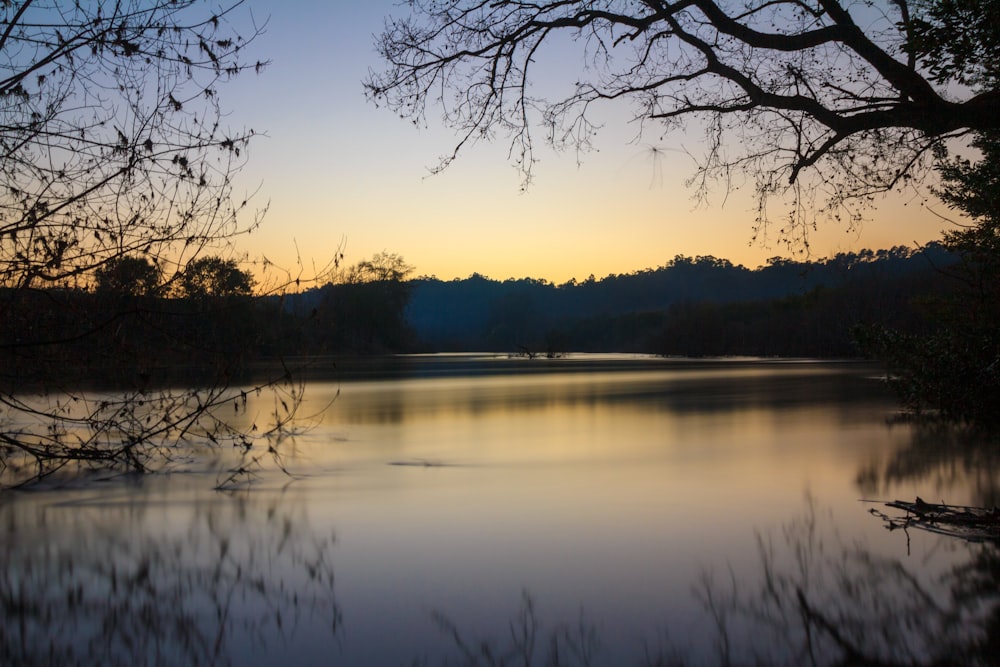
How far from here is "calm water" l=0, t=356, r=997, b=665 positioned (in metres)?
3.77

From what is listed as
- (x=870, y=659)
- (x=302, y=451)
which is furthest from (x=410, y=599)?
(x=302, y=451)

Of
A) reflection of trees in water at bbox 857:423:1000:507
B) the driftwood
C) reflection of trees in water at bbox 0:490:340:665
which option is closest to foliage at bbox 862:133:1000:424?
reflection of trees in water at bbox 857:423:1000:507

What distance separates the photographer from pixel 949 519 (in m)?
5.73

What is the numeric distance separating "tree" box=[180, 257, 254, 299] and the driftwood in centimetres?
529

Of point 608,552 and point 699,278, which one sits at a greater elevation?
point 699,278

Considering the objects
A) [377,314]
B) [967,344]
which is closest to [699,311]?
[377,314]

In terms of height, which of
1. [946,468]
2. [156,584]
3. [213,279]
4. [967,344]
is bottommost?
[946,468]

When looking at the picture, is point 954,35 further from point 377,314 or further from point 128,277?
point 377,314

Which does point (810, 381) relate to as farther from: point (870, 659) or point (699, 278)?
point (699, 278)

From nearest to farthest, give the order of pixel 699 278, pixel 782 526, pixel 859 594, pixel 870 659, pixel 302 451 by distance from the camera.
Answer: pixel 870 659 < pixel 859 594 < pixel 782 526 < pixel 302 451 < pixel 699 278

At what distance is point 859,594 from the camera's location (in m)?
4.21

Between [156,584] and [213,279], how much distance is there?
10.4 feet

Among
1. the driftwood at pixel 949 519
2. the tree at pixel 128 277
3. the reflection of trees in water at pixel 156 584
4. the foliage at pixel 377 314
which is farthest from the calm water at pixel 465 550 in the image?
the foliage at pixel 377 314

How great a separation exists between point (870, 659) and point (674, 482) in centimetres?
459
